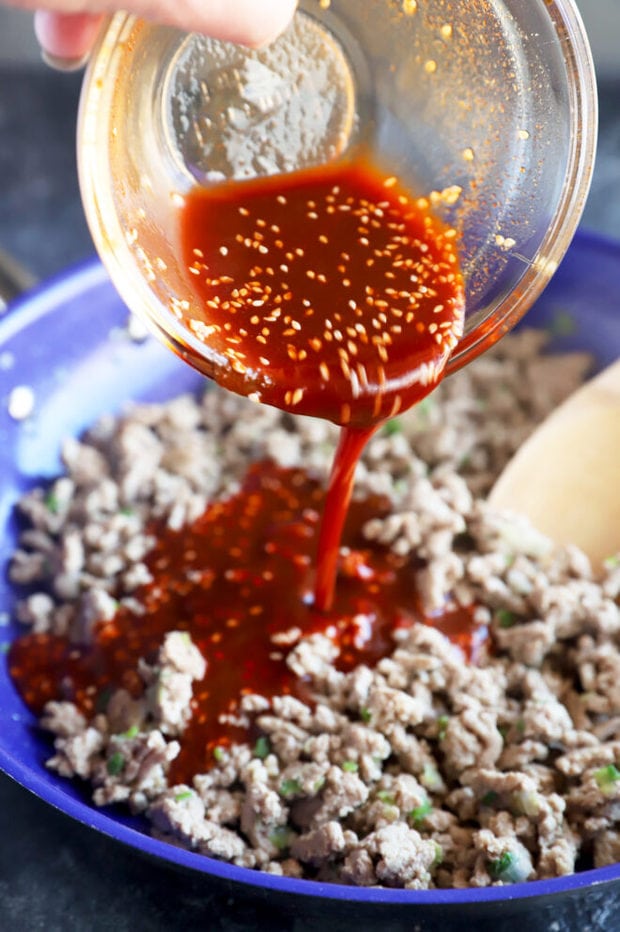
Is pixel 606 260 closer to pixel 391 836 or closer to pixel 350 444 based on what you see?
pixel 350 444

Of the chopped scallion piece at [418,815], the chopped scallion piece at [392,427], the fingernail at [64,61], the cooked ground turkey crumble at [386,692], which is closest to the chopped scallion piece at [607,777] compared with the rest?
the cooked ground turkey crumble at [386,692]

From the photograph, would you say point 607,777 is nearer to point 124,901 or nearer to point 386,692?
point 386,692

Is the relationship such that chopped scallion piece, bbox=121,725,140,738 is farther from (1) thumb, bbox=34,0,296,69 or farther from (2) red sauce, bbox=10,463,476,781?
(1) thumb, bbox=34,0,296,69

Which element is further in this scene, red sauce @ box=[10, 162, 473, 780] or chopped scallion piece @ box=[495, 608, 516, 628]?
chopped scallion piece @ box=[495, 608, 516, 628]

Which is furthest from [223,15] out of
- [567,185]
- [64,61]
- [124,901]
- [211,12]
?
[124,901]

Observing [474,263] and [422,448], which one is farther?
[422,448]

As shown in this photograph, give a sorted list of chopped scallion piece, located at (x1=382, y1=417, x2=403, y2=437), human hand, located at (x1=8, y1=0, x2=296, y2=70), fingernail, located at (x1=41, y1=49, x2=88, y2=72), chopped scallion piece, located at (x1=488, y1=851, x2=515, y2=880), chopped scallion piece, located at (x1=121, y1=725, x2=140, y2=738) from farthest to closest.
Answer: chopped scallion piece, located at (x1=382, y1=417, x2=403, y2=437)
fingernail, located at (x1=41, y1=49, x2=88, y2=72)
chopped scallion piece, located at (x1=121, y1=725, x2=140, y2=738)
chopped scallion piece, located at (x1=488, y1=851, x2=515, y2=880)
human hand, located at (x1=8, y1=0, x2=296, y2=70)

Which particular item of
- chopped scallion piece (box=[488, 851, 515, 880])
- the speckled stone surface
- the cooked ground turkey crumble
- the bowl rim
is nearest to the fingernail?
the cooked ground turkey crumble

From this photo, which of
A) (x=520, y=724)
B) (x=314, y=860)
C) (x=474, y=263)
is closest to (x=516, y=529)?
(x=520, y=724)
